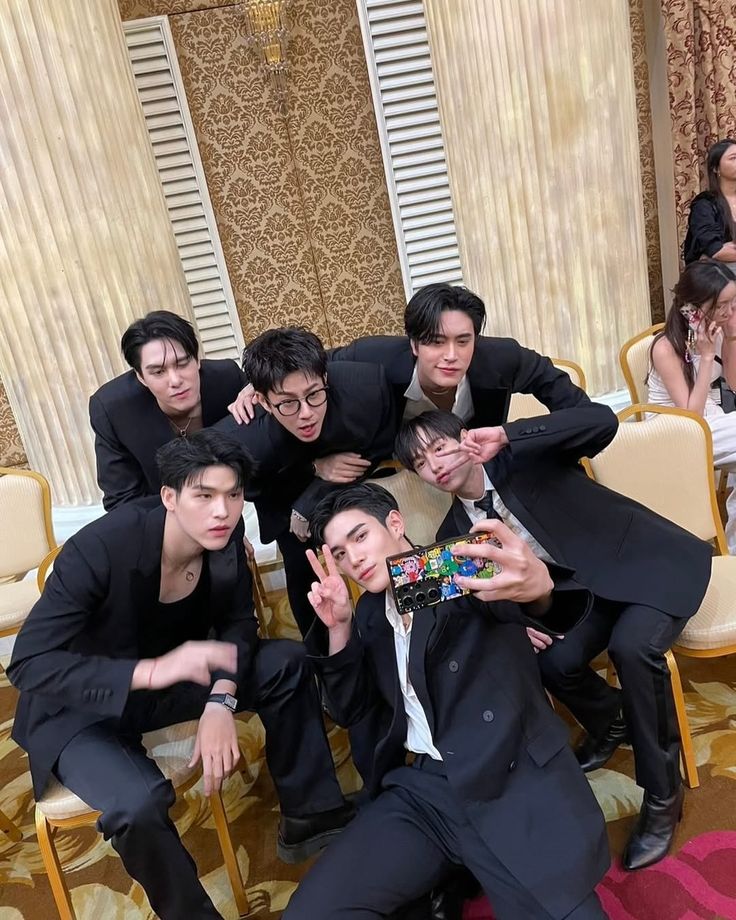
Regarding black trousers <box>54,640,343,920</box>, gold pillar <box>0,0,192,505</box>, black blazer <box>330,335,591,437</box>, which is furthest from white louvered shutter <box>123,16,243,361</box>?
black trousers <box>54,640,343,920</box>

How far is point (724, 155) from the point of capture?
10.9 feet

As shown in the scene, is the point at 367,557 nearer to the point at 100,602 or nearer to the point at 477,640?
the point at 477,640

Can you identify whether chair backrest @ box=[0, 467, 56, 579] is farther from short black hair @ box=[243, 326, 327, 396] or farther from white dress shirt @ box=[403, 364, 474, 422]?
white dress shirt @ box=[403, 364, 474, 422]

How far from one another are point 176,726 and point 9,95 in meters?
2.25

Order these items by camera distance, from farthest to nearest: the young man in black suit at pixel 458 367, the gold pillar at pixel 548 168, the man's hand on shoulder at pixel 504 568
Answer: the gold pillar at pixel 548 168
the young man in black suit at pixel 458 367
the man's hand on shoulder at pixel 504 568

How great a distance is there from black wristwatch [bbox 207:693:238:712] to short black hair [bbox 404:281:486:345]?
40.7 inches

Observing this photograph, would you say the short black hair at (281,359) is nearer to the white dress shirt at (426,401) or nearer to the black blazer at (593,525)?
the white dress shirt at (426,401)

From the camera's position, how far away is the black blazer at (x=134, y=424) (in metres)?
2.21

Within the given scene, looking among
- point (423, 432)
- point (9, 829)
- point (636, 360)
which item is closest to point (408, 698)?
point (423, 432)

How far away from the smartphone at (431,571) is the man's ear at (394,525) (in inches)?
7.8

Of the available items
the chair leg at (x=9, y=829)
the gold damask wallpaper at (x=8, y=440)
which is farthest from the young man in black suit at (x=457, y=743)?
the gold damask wallpaper at (x=8, y=440)

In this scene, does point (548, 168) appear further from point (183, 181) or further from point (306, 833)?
point (306, 833)

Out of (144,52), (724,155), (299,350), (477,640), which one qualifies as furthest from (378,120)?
(477,640)

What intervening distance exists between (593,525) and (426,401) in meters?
0.61
